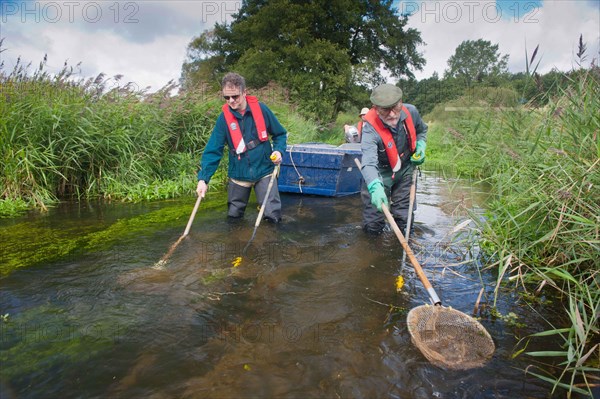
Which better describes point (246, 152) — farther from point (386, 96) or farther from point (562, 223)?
point (562, 223)

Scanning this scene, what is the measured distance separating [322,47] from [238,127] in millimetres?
18255

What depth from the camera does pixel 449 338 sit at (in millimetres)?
2650

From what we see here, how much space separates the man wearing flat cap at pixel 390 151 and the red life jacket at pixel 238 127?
1351 millimetres

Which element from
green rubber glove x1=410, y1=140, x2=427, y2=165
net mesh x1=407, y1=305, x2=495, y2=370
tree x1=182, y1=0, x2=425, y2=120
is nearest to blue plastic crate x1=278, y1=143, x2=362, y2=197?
green rubber glove x1=410, y1=140, x2=427, y2=165

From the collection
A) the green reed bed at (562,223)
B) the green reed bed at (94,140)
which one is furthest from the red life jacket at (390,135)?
the green reed bed at (94,140)

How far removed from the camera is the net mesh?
2477mm

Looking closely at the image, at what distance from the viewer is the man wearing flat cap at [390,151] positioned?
157 inches

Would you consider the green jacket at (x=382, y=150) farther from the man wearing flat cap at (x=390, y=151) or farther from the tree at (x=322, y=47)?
the tree at (x=322, y=47)

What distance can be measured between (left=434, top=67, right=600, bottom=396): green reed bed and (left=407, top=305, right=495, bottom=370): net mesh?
27 cm

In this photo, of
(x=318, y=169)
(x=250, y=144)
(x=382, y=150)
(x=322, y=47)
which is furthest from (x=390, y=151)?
(x=322, y=47)

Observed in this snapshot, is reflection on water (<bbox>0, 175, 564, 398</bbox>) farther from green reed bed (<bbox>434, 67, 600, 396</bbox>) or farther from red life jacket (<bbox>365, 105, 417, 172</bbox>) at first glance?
red life jacket (<bbox>365, 105, 417, 172</bbox>)

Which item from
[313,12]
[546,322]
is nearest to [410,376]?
[546,322]

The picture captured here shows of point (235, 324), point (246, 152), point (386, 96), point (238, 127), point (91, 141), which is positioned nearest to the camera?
point (235, 324)

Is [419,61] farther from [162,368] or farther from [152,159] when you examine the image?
[162,368]
